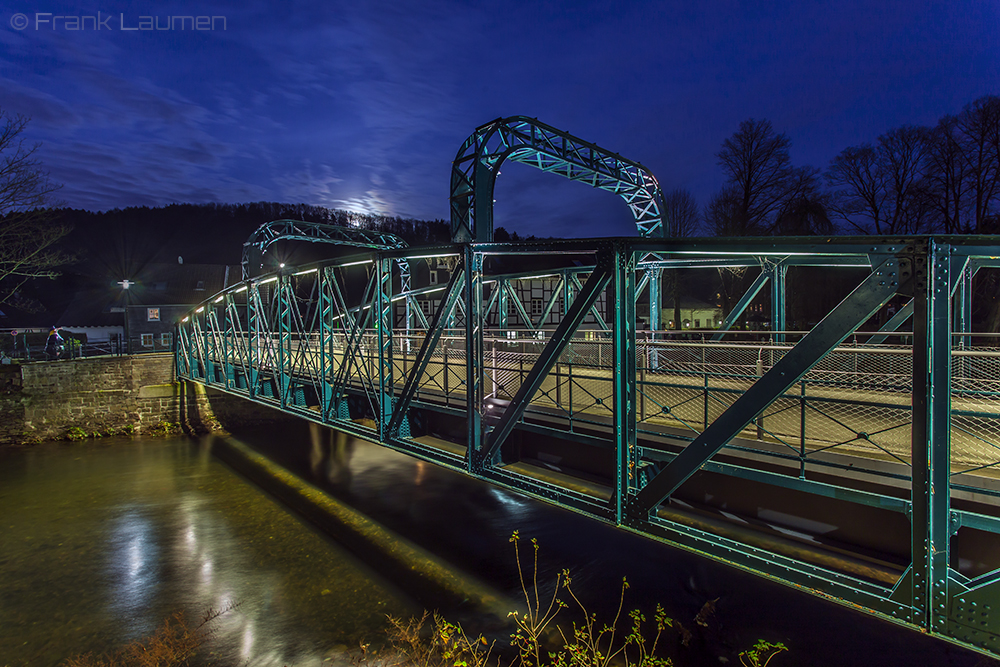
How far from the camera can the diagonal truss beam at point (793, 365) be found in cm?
335

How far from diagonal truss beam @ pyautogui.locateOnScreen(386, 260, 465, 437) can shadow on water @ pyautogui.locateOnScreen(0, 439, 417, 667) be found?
4.31 meters

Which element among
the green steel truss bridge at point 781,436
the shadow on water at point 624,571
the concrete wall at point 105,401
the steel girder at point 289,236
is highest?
the steel girder at point 289,236

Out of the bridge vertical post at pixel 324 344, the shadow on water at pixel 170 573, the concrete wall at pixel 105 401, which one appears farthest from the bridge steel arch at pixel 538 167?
the concrete wall at pixel 105 401

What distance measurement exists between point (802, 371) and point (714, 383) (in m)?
7.51

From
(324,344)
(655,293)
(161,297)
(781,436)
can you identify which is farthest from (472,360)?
(161,297)

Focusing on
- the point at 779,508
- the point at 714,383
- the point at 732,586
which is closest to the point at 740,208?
the point at 714,383

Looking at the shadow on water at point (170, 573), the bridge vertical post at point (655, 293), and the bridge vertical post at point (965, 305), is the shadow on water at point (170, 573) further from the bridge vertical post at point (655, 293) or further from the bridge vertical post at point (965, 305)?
the bridge vertical post at point (965, 305)

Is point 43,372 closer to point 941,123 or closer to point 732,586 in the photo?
point 732,586

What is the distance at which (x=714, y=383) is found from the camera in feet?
34.9

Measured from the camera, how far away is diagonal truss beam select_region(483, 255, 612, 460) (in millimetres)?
4785

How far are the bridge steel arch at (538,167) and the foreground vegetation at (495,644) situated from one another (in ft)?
27.0

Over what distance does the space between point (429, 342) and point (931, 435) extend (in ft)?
18.4

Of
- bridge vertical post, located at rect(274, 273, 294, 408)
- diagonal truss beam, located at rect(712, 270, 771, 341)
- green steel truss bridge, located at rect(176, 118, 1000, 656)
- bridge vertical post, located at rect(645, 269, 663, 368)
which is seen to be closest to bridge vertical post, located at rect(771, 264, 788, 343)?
green steel truss bridge, located at rect(176, 118, 1000, 656)

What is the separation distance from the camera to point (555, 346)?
520 centimetres
